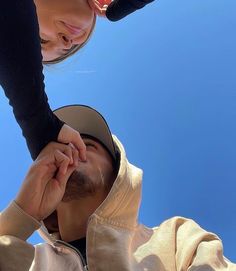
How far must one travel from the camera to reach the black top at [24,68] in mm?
929

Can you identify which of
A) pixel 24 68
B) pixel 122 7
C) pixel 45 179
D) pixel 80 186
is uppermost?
pixel 122 7

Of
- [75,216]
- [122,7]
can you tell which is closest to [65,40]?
[122,7]

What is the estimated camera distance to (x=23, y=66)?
96 centimetres

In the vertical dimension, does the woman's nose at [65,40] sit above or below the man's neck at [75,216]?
above

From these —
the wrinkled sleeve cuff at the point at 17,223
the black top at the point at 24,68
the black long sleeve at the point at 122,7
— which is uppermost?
the black long sleeve at the point at 122,7

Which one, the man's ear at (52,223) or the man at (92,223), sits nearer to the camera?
the man at (92,223)

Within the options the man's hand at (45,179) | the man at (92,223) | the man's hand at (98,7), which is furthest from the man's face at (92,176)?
the man's hand at (98,7)

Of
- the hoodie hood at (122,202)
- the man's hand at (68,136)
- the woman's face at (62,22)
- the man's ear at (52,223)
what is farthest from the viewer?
the man's ear at (52,223)

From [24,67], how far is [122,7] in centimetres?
52

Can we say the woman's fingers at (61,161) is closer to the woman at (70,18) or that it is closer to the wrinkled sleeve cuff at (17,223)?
the wrinkled sleeve cuff at (17,223)

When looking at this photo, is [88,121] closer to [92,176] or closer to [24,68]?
[92,176]

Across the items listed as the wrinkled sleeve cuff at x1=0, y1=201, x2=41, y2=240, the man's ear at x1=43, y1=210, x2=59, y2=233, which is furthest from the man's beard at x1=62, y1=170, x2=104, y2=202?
the wrinkled sleeve cuff at x1=0, y1=201, x2=41, y2=240

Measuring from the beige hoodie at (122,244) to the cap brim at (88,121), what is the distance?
6.8 inches

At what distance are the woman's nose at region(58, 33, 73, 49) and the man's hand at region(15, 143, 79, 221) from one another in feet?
1.13
